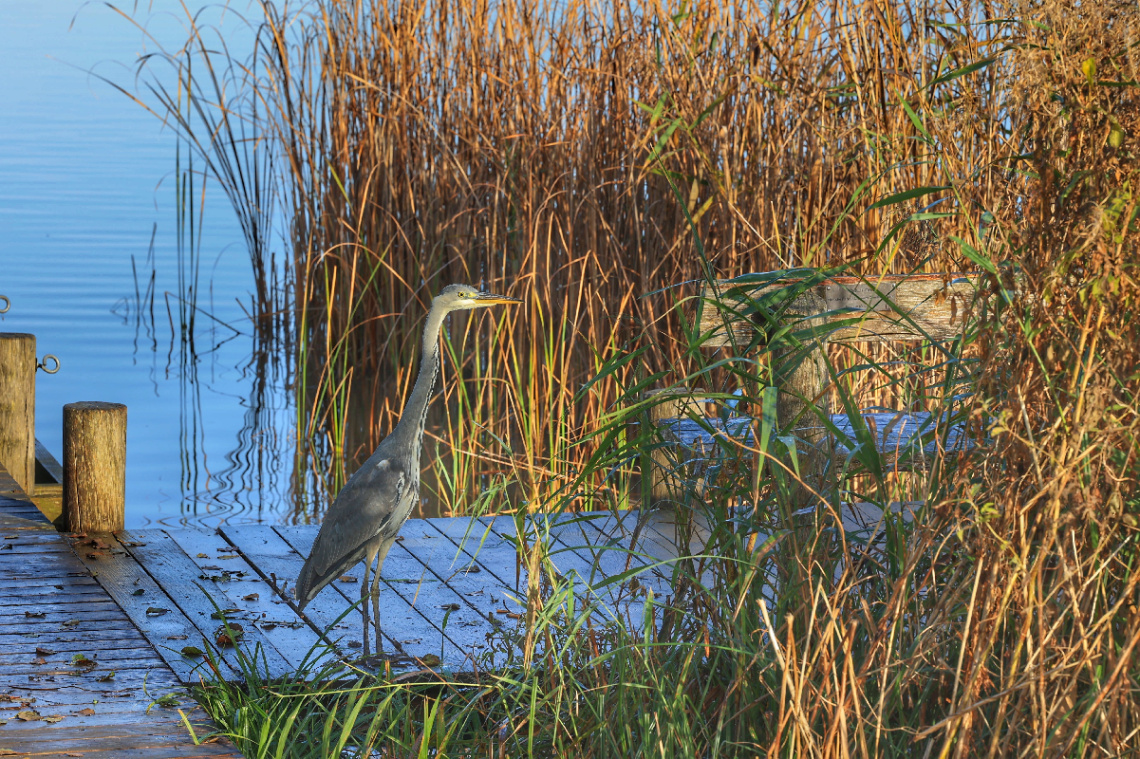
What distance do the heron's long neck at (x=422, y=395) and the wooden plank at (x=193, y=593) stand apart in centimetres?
59

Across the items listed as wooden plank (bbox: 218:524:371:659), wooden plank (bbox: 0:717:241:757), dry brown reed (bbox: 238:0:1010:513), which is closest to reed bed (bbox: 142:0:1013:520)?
dry brown reed (bbox: 238:0:1010:513)

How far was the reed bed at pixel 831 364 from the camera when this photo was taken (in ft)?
6.70

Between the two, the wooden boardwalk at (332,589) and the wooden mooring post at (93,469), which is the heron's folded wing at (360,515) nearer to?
the wooden boardwalk at (332,589)

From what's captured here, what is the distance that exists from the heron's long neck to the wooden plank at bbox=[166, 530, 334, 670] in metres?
0.52

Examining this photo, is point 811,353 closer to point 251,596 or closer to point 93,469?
point 251,596

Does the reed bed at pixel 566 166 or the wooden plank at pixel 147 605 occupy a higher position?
the reed bed at pixel 566 166

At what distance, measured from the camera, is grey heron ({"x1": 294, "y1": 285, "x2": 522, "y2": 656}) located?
3.13 metres

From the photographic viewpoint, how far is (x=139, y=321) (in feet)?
30.7

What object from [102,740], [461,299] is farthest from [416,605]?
[102,740]

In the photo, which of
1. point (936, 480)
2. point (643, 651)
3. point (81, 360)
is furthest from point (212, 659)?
point (81, 360)

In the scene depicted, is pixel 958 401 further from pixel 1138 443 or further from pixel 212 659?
pixel 212 659

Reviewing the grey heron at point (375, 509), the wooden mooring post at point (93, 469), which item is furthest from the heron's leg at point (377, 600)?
the wooden mooring post at point (93, 469)

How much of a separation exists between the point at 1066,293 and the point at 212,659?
1.95 meters

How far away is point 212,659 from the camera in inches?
117
